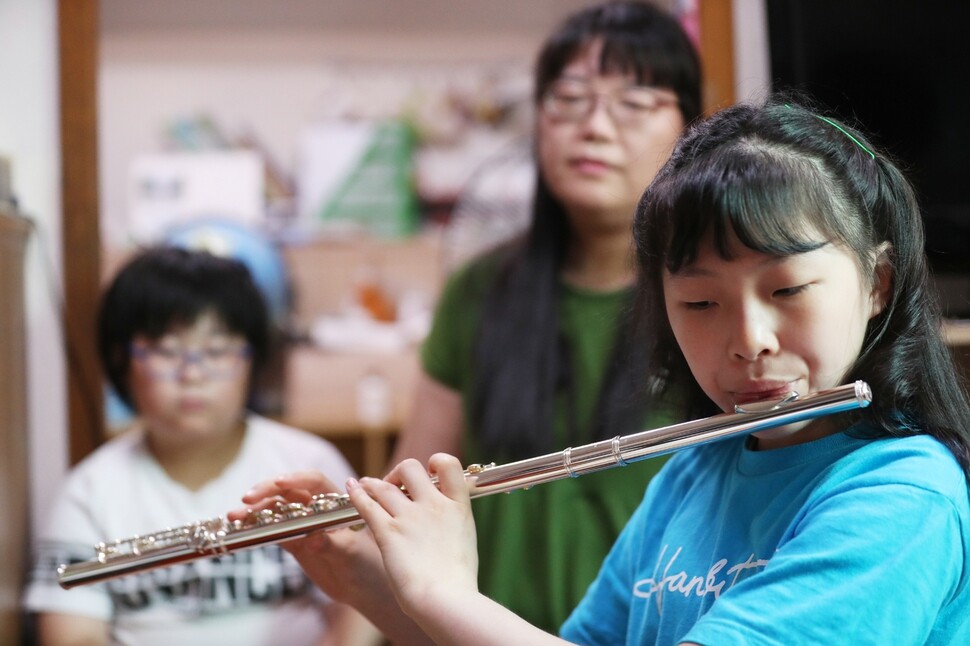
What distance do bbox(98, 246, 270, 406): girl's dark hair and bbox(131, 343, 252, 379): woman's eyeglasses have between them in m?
0.02

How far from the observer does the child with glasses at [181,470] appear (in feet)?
4.49

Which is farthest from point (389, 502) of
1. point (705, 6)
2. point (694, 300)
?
point (705, 6)

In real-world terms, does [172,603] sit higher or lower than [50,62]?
→ lower

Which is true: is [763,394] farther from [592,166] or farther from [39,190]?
[39,190]

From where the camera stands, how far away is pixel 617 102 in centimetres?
122

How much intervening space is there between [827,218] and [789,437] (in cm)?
15

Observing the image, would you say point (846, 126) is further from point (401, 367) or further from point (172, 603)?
point (401, 367)

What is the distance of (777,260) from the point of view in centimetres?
63

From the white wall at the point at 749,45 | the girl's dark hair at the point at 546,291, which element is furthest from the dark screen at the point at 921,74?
the girl's dark hair at the point at 546,291

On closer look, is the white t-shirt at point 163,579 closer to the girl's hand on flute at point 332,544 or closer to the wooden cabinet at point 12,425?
the wooden cabinet at point 12,425

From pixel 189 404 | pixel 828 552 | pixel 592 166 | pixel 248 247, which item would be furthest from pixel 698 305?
pixel 248 247

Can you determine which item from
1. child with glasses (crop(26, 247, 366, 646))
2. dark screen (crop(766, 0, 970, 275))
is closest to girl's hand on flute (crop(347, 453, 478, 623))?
child with glasses (crop(26, 247, 366, 646))

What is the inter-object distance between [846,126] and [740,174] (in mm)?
132

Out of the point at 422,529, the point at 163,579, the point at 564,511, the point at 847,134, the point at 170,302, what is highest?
the point at 847,134
